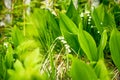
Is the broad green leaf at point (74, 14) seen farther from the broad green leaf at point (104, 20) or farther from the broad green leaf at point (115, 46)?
the broad green leaf at point (115, 46)

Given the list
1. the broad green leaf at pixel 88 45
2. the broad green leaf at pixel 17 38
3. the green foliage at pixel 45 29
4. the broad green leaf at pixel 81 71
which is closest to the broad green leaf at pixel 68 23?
the green foliage at pixel 45 29

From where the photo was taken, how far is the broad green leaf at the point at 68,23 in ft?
5.77

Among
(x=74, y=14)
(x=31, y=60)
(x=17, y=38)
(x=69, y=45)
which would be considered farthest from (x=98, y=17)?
(x=31, y=60)

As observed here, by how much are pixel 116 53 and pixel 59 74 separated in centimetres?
38

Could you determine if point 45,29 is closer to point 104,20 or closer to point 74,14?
point 74,14

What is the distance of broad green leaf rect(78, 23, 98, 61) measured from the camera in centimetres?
147

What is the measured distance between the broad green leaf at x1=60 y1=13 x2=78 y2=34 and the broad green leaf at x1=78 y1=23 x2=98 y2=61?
25 centimetres

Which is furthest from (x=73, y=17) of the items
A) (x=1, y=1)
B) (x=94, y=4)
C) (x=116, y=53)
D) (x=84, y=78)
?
(x=1, y=1)

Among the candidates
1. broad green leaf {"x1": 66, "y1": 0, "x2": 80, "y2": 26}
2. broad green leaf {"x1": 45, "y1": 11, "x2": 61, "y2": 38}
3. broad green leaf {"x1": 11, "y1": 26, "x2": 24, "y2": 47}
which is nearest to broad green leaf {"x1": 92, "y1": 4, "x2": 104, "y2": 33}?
broad green leaf {"x1": 66, "y1": 0, "x2": 80, "y2": 26}

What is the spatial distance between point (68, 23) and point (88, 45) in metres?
0.33

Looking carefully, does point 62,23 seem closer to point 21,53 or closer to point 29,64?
point 21,53

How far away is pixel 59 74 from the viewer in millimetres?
1618

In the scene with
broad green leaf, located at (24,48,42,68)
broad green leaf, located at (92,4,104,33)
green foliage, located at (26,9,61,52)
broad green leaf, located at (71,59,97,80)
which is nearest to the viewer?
broad green leaf, located at (24,48,42,68)

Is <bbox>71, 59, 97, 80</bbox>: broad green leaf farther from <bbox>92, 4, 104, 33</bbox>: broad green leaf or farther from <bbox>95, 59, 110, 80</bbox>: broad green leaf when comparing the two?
<bbox>92, 4, 104, 33</bbox>: broad green leaf
